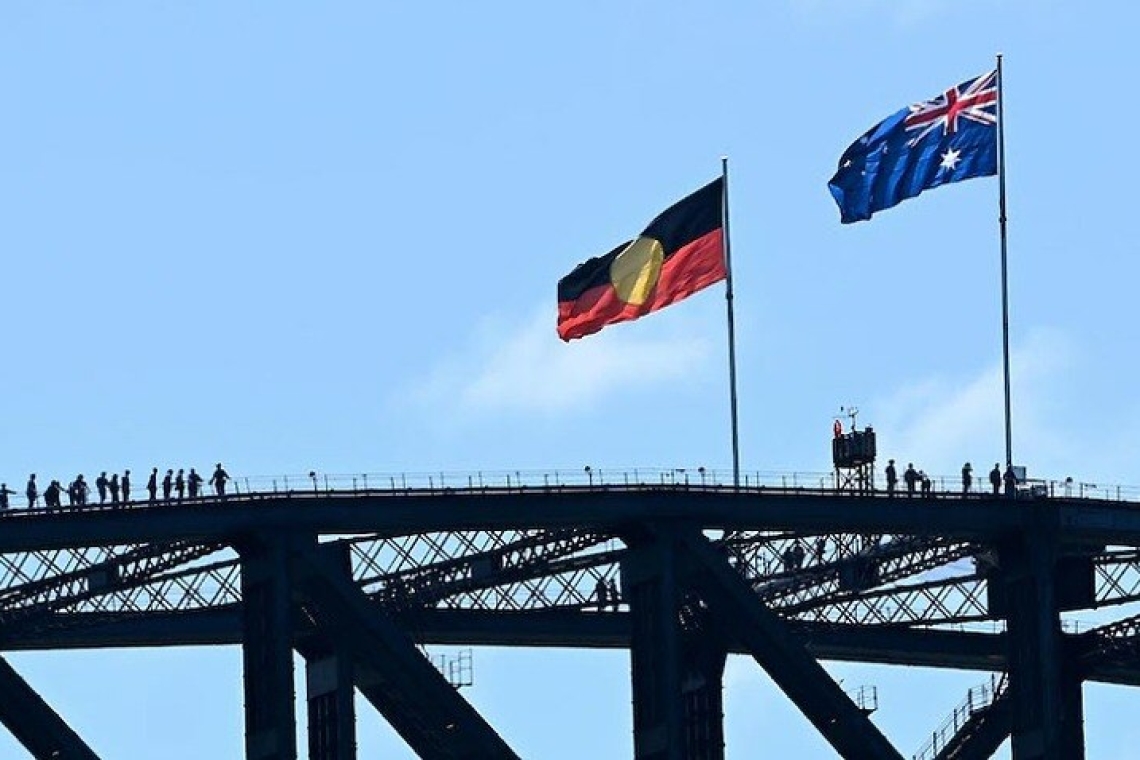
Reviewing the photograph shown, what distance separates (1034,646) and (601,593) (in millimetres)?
16756

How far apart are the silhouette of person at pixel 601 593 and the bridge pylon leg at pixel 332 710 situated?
13.2 meters

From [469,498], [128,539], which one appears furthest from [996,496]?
[128,539]

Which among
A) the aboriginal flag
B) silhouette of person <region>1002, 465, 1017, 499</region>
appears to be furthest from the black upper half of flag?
silhouette of person <region>1002, 465, 1017, 499</region>

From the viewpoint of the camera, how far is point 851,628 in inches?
7648

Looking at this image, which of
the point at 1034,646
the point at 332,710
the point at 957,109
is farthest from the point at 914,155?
the point at 332,710

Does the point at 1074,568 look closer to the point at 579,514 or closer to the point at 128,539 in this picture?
the point at 579,514

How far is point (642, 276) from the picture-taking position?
595ft

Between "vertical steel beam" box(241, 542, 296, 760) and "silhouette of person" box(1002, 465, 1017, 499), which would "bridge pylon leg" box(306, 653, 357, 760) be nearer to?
"vertical steel beam" box(241, 542, 296, 760)

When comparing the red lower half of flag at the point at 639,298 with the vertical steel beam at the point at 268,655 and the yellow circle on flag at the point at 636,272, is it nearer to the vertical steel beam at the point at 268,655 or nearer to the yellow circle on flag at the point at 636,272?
the yellow circle on flag at the point at 636,272

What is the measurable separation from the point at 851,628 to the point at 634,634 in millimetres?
16847

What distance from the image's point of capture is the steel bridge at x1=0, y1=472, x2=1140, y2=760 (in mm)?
176500

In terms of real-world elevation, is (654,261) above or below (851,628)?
above

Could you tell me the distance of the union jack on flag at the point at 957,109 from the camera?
595 ft

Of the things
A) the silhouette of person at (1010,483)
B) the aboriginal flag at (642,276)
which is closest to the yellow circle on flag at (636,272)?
the aboriginal flag at (642,276)
